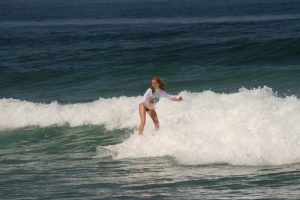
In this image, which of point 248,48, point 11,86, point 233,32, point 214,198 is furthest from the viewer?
point 233,32

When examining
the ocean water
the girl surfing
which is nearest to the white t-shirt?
the girl surfing

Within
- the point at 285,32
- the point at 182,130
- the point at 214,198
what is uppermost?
the point at 285,32

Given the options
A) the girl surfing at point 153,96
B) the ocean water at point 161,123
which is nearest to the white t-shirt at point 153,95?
the girl surfing at point 153,96

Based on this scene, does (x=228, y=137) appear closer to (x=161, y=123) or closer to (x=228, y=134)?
(x=228, y=134)

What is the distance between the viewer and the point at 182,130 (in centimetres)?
1595

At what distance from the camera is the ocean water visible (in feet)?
43.2

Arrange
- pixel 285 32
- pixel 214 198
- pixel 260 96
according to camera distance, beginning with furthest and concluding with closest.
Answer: pixel 285 32 < pixel 260 96 < pixel 214 198

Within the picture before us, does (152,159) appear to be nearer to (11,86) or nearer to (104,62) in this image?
(11,86)

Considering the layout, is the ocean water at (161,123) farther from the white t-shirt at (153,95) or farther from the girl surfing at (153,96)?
the white t-shirt at (153,95)

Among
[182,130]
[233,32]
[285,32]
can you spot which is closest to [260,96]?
[182,130]

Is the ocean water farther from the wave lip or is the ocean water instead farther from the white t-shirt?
the white t-shirt

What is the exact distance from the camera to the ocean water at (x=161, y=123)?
1316 cm

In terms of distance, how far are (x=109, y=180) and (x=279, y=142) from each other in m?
3.36

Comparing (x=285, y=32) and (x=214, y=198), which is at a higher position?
(x=285, y=32)
